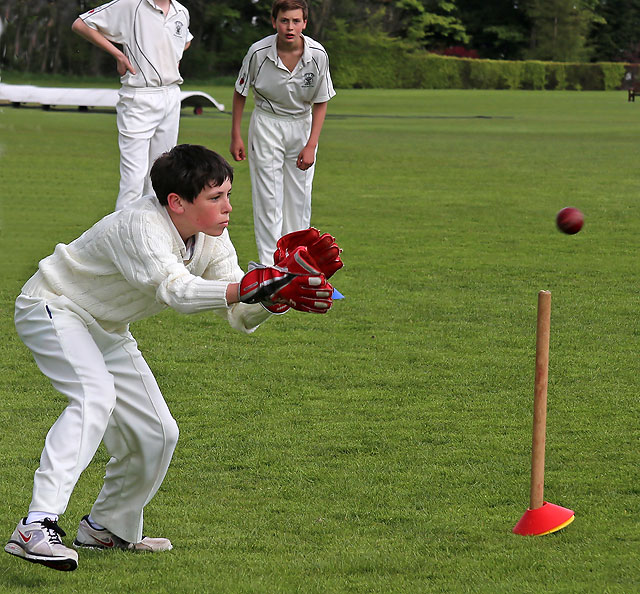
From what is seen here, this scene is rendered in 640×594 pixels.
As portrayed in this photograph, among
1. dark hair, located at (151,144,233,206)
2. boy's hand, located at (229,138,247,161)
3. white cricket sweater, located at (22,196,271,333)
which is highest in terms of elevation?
dark hair, located at (151,144,233,206)

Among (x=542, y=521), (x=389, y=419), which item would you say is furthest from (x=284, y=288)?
(x=389, y=419)

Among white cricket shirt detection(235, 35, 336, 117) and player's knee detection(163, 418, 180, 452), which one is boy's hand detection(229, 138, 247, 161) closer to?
white cricket shirt detection(235, 35, 336, 117)

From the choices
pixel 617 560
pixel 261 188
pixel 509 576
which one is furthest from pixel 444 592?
pixel 261 188

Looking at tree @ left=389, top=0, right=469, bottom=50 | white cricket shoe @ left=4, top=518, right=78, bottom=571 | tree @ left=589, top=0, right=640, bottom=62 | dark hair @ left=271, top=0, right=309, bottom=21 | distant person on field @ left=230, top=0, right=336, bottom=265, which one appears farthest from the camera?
tree @ left=589, top=0, right=640, bottom=62

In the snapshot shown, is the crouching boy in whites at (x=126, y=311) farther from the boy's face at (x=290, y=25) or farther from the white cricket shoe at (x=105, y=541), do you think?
the boy's face at (x=290, y=25)

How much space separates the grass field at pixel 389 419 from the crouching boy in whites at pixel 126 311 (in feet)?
0.79

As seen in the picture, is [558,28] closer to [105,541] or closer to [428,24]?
[428,24]

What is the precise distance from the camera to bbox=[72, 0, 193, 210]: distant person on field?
9867 millimetres

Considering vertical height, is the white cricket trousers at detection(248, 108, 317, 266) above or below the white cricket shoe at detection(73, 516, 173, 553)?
above

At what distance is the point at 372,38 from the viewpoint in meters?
74.9

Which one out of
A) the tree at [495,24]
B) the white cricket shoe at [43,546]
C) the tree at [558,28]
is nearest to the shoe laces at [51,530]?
the white cricket shoe at [43,546]

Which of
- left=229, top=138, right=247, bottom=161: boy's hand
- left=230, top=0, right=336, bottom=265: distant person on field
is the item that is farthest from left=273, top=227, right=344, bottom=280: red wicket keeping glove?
left=229, top=138, right=247, bottom=161: boy's hand

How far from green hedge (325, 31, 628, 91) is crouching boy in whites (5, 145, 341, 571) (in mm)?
68118

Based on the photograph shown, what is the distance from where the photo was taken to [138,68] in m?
9.90
